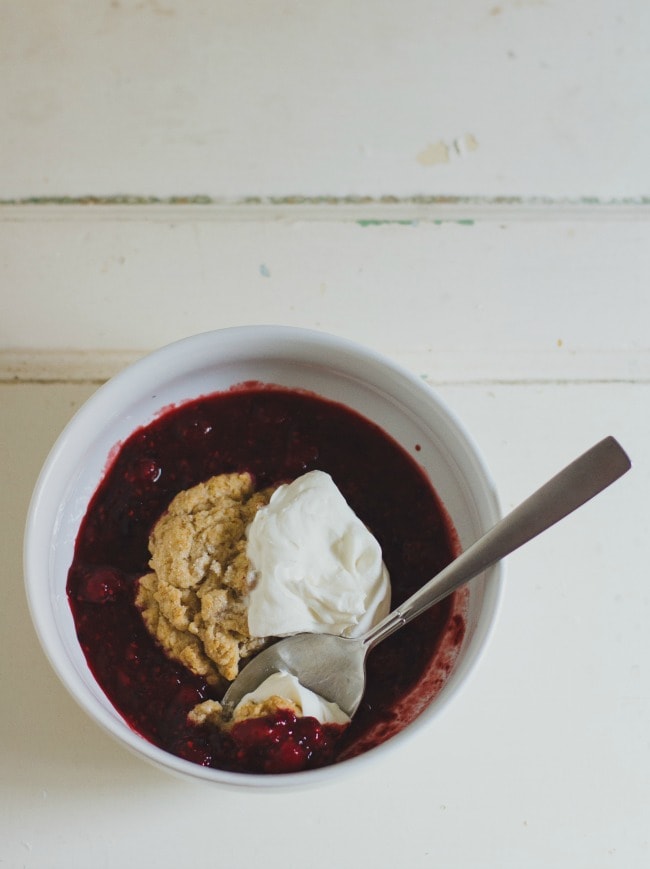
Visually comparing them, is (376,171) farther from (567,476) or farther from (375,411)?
(567,476)

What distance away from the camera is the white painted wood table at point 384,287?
1475 millimetres

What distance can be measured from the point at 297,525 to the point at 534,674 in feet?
1.71

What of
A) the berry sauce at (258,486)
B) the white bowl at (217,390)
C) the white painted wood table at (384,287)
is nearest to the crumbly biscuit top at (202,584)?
the berry sauce at (258,486)

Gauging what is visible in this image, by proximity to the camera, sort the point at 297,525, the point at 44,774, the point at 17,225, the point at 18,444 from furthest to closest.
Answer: the point at 17,225 → the point at 18,444 → the point at 44,774 → the point at 297,525

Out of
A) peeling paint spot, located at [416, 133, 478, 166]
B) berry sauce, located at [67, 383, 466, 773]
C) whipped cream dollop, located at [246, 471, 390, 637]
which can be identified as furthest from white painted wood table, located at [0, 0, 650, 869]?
whipped cream dollop, located at [246, 471, 390, 637]

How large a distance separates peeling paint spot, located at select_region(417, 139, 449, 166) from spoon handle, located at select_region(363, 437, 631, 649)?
31.0 inches

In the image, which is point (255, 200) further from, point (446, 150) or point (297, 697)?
point (297, 697)

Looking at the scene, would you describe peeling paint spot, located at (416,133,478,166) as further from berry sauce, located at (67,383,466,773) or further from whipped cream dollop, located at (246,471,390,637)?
whipped cream dollop, located at (246,471,390,637)

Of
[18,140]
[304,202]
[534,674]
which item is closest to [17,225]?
[18,140]

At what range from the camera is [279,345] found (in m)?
1.45

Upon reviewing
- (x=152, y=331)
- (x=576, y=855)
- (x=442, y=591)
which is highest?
(x=152, y=331)

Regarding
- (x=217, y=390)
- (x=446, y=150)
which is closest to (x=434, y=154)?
(x=446, y=150)

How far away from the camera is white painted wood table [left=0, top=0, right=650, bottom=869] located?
1475 mm

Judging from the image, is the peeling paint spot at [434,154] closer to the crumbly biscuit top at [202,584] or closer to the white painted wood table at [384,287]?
the white painted wood table at [384,287]
